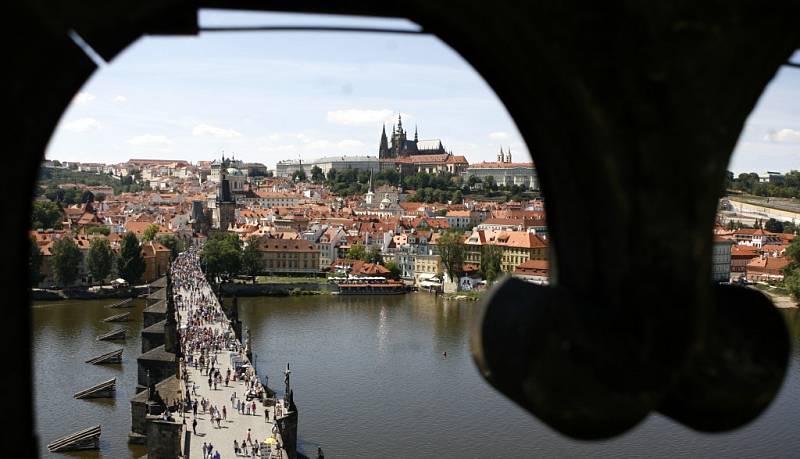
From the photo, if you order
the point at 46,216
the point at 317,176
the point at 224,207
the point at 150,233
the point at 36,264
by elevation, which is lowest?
the point at 36,264

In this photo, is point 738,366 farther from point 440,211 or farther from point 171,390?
point 440,211

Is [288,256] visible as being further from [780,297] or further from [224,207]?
[780,297]

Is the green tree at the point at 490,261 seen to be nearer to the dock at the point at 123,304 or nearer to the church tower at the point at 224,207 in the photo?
the dock at the point at 123,304

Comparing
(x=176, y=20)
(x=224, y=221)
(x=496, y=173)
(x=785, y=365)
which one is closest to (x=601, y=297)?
(x=785, y=365)

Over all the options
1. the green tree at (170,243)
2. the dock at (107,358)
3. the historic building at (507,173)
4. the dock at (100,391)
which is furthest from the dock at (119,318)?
the historic building at (507,173)

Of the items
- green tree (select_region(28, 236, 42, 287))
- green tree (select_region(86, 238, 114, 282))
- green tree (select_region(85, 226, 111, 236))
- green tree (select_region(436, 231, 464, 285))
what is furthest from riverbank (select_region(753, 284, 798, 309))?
green tree (select_region(85, 226, 111, 236))

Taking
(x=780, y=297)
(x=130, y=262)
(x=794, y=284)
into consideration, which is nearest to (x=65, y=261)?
(x=130, y=262)
